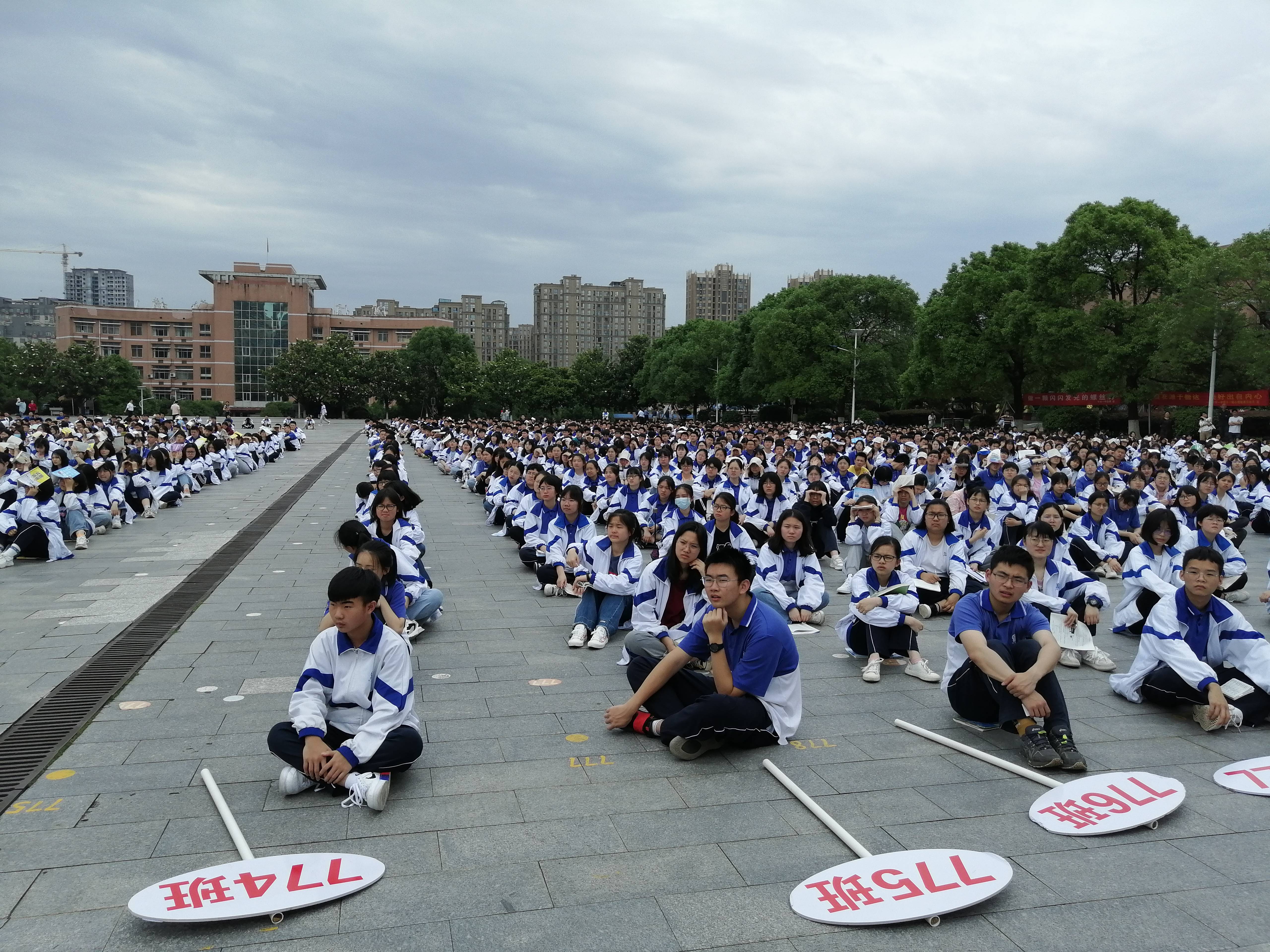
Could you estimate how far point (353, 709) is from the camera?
394 centimetres

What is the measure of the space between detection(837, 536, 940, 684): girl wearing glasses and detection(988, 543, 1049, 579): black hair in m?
1.29

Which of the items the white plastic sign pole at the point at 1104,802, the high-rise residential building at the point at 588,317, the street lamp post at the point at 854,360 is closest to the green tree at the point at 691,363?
the street lamp post at the point at 854,360

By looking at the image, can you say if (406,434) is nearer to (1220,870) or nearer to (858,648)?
(858,648)

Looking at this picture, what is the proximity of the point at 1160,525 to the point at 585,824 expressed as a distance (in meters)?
4.98

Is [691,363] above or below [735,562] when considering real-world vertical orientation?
above

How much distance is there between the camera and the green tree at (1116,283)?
2948cm

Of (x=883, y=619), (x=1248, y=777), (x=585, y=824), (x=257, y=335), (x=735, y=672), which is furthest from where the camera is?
(x=257, y=335)

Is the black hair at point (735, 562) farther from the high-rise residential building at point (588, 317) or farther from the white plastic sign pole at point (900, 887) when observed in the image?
the high-rise residential building at point (588, 317)

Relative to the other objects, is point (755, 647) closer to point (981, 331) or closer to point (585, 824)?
point (585, 824)

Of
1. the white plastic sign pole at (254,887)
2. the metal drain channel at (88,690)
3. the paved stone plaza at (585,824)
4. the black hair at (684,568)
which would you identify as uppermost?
the black hair at (684,568)

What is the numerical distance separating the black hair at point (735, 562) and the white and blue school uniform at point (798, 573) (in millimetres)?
2771

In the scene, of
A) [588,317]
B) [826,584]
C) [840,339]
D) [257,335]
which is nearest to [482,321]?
[588,317]

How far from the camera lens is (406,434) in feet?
133

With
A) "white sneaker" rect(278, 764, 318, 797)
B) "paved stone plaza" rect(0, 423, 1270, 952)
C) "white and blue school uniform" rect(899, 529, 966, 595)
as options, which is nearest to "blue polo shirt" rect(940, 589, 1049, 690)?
"paved stone plaza" rect(0, 423, 1270, 952)
